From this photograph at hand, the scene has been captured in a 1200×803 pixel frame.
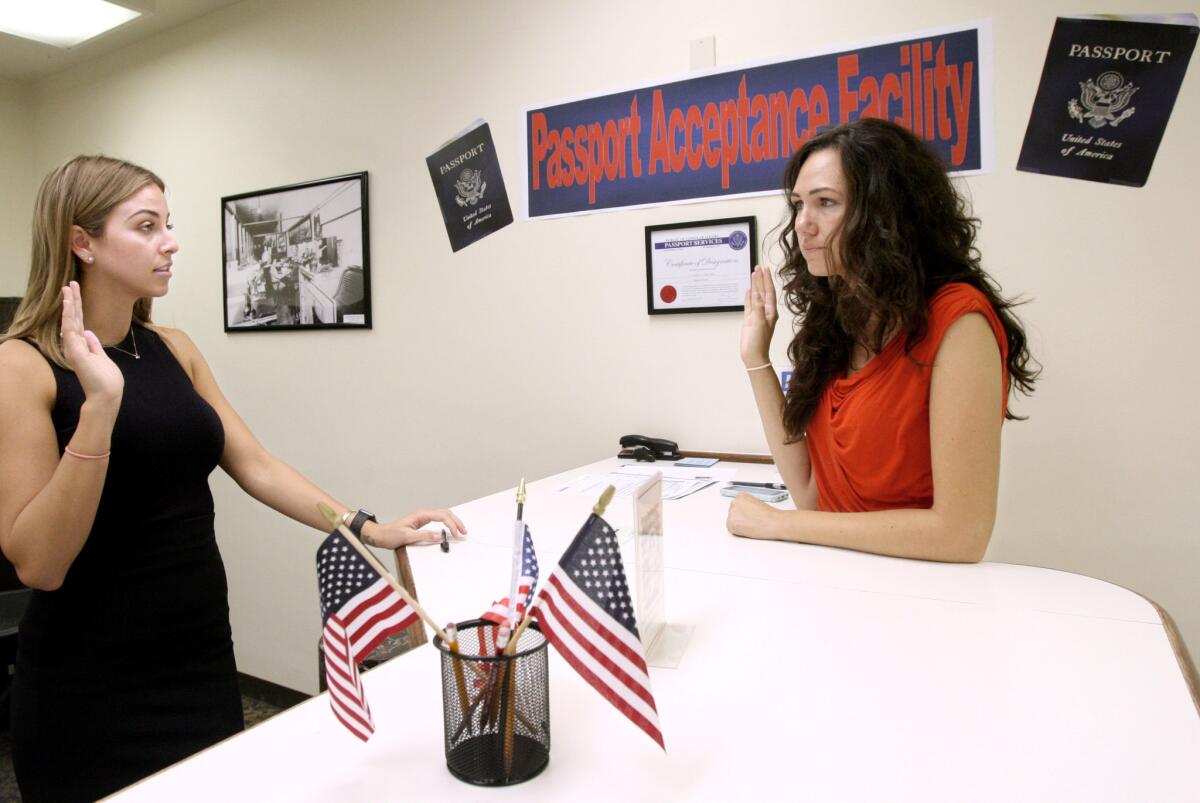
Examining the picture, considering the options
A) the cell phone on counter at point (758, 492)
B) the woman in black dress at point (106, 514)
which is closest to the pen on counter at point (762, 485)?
the cell phone on counter at point (758, 492)

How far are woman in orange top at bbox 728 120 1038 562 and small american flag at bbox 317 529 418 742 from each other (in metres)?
0.82

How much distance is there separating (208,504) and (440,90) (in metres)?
1.93

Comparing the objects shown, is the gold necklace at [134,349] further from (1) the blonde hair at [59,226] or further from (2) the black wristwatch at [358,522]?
(2) the black wristwatch at [358,522]

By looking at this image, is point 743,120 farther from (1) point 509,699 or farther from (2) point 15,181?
(2) point 15,181

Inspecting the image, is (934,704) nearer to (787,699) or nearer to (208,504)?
(787,699)

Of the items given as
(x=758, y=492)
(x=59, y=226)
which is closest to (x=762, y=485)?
(x=758, y=492)

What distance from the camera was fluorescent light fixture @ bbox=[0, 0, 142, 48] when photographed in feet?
10.3

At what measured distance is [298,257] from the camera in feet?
10.8

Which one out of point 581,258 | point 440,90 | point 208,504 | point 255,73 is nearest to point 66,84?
point 255,73

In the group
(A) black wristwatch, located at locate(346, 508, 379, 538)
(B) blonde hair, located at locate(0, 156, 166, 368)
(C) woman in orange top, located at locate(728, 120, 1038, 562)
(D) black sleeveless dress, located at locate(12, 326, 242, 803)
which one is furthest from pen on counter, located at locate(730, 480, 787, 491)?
(B) blonde hair, located at locate(0, 156, 166, 368)

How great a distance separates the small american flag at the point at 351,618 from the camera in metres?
0.73

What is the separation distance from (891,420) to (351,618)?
1005 millimetres

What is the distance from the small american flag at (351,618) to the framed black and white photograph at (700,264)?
1815 mm

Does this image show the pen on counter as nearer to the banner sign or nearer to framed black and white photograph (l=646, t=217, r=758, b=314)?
framed black and white photograph (l=646, t=217, r=758, b=314)
